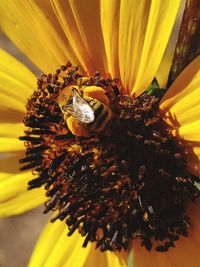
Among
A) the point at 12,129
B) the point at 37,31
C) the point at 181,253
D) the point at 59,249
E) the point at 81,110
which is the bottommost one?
the point at 59,249

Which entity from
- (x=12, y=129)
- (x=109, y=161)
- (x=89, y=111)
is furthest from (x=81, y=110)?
(x=12, y=129)

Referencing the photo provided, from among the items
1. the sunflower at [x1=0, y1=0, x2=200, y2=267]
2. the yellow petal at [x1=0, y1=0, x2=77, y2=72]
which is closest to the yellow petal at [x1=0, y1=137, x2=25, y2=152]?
the sunflower at [x1=0, y1=0, x2=200, y2=267]

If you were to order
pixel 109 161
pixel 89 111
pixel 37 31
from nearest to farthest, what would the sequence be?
pixel 89 111
pixel 109 161
pixel 37 31

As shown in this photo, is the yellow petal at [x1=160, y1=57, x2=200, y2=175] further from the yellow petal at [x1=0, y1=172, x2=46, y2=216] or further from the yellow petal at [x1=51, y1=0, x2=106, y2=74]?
the yellow petal at [x1=0, y1=172, x2=46, y2=216]

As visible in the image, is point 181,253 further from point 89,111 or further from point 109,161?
point 89,111

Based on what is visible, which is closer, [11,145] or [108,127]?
[108,127]

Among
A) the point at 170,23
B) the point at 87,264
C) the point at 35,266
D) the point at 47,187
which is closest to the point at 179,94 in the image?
the point at 170,23

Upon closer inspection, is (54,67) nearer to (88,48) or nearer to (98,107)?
(88,48)
